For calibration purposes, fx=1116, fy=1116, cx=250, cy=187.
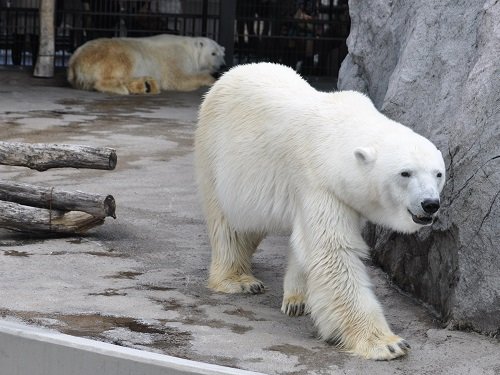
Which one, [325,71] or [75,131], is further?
[325,71]

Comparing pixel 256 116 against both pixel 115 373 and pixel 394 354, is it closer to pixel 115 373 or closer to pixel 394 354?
pixel 394 354

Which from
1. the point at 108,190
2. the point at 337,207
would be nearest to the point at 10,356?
the point at 337,207

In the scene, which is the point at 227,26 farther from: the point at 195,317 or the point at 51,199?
the point at 195,317

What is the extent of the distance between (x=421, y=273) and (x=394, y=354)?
2.86 feet

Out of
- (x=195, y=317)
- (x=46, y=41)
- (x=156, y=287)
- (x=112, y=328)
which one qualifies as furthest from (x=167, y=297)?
(x=46, y=41)

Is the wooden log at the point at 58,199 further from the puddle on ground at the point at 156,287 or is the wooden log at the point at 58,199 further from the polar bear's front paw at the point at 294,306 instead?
the polar bear's front paw at the point at 294,306

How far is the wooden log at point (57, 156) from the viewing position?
235 inches

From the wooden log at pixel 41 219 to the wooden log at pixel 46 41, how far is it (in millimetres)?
6879

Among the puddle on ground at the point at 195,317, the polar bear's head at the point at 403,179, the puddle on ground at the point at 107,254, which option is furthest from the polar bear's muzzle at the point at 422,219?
the puddle on ground at the point at 107,254

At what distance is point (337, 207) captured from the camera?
4.42 meters

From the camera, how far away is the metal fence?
13.6m

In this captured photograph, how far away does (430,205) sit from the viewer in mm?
4113

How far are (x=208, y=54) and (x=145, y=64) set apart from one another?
2.75 ft

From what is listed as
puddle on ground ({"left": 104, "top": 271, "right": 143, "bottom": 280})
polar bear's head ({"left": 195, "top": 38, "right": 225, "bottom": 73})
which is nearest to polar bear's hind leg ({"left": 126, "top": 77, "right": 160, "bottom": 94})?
polar bear's head ({"left": 195, "top": 38, "right": 225, "bottom": 73})
